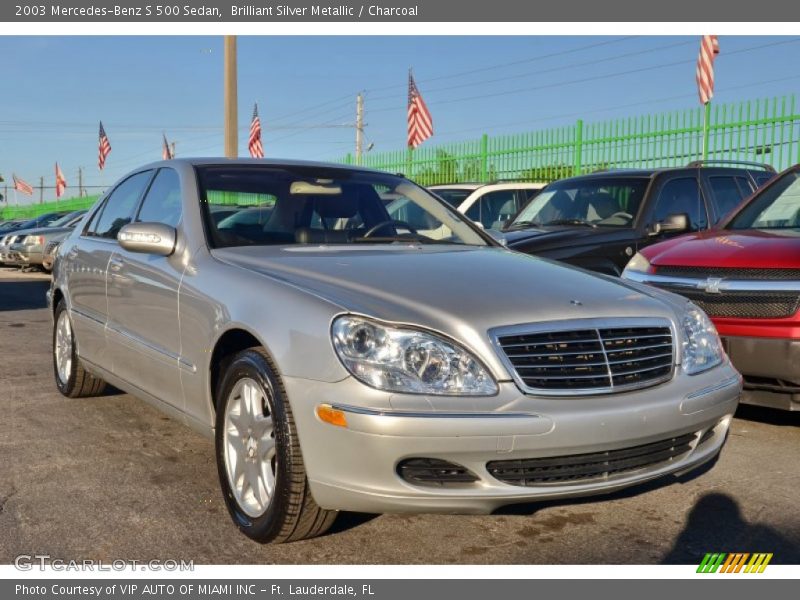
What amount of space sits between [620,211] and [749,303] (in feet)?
11.2

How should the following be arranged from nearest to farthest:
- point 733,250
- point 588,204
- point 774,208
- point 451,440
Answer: point 451,440
point 733,250
point 774,208
point 588,204

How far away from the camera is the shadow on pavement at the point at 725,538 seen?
329 cm

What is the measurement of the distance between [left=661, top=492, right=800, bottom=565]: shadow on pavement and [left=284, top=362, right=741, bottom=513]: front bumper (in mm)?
410

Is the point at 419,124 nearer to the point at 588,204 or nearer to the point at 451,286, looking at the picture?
the point at 588,204

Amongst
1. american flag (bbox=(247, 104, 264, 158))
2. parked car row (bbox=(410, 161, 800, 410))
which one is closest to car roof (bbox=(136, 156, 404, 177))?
parked car row (bbox=(410, 161, 800, 410))

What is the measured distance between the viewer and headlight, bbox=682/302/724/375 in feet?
11.6

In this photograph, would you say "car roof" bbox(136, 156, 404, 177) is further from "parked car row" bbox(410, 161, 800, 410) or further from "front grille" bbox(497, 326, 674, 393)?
"front grille" bbox(497, 326, 674, 393)

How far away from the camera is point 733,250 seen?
207 inches

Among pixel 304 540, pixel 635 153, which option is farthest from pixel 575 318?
pixel 635 153

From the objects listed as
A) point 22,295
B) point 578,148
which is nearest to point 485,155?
point 578,148

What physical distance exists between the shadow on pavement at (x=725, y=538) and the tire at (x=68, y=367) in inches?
146

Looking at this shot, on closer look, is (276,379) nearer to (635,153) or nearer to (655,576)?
(655,576)

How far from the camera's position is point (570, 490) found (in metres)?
3.10

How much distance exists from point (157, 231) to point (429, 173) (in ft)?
47.3
